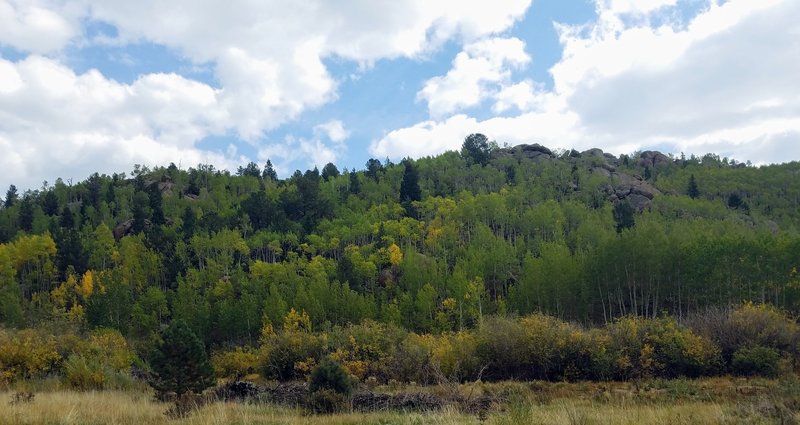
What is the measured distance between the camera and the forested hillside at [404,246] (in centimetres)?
5812

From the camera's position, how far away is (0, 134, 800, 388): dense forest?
56.9 m

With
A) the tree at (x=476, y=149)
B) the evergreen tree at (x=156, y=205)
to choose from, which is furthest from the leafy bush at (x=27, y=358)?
the tree at (x=476, y=149)

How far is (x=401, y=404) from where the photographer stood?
49.8 ft

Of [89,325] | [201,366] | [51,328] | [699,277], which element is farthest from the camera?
[89,325]

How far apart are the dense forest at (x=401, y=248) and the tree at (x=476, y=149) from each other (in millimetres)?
533

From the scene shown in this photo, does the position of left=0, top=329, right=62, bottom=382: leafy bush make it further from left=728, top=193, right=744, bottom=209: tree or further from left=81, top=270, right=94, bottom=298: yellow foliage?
left=728, top=193, right=744, bottom=209: tree

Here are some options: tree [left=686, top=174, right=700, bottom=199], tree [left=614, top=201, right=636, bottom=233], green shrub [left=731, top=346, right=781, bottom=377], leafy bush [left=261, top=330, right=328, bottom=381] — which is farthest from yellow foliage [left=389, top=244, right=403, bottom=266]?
tree [left=686, top=174, right=700, bottom=199]

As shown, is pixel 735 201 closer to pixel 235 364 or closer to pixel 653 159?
pixel 653 159

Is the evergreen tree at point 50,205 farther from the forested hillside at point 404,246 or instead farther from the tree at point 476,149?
the tree at point 476,149

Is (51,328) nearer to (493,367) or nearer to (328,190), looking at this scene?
(493,367)

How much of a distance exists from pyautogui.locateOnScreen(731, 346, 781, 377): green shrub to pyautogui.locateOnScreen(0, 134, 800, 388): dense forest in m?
6.53

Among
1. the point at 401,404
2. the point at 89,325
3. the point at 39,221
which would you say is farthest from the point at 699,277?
the point at 39,221

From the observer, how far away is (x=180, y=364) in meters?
17.1

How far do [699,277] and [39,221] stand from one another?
112 m
